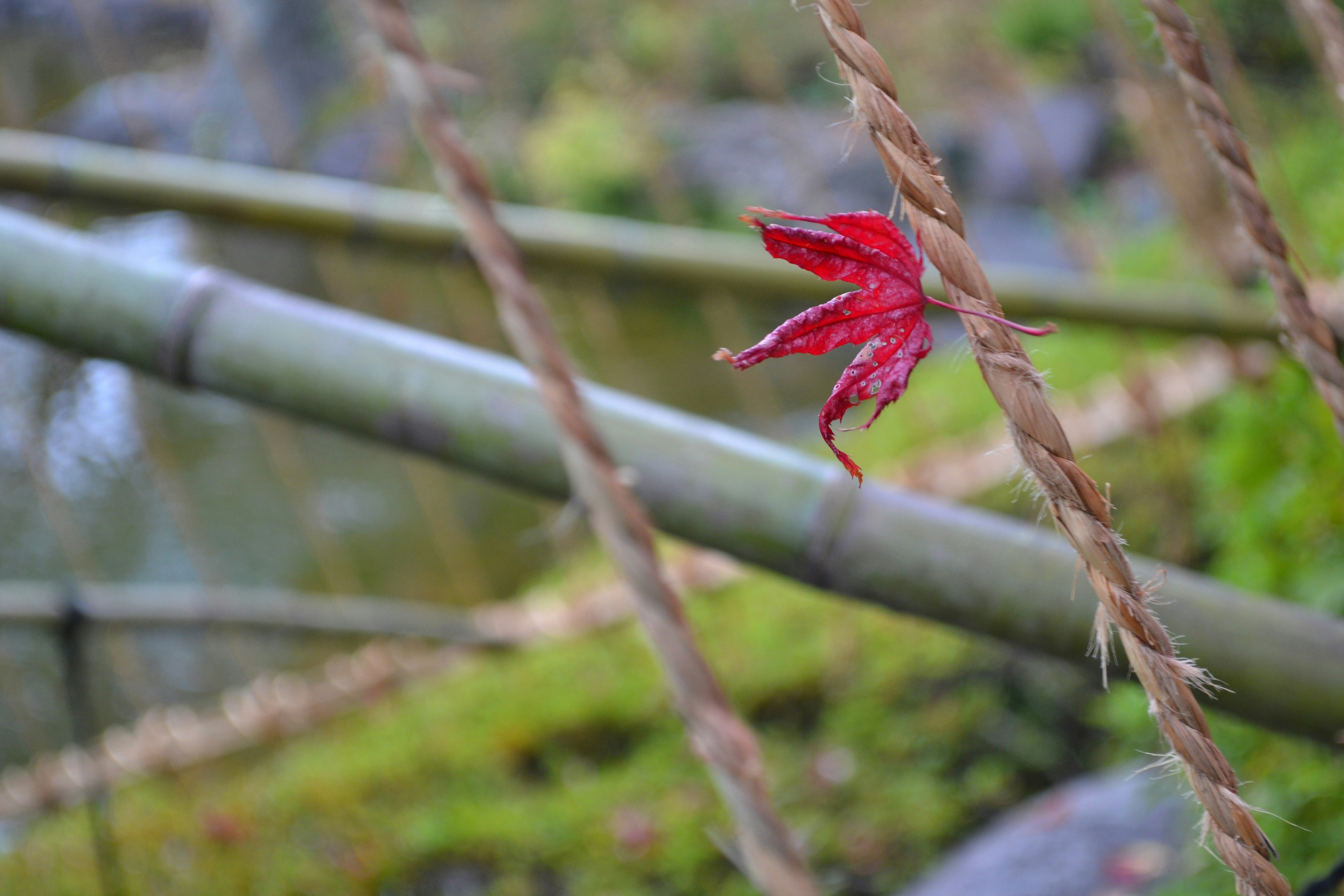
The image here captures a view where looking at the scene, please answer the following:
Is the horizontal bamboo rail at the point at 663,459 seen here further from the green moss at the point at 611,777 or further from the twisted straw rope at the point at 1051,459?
the green moss at the point at 611,777

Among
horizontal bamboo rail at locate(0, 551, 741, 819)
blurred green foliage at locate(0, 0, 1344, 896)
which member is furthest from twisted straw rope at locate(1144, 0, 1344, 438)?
horizontal bamboo rail at locate(0, 551, 741, 819)

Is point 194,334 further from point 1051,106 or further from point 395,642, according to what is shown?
point 1051,106

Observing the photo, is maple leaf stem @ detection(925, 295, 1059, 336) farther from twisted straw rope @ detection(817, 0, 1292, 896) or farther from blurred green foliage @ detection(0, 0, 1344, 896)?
Answer: blurred green foliage @ detection(0, 0, 1344, 896)

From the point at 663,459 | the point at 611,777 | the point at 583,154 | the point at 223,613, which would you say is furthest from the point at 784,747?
the point at 583,154

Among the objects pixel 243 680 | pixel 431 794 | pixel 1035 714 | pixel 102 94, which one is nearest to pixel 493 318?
pixel 243 680

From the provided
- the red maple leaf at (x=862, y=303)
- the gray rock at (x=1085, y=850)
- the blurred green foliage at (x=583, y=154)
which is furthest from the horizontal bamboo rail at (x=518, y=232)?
the blurred green foliage at (x=583, y=154)

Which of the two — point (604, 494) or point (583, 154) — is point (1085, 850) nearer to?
point (604, 494)

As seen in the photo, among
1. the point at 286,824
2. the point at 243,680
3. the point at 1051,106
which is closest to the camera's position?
the point at 286,824
